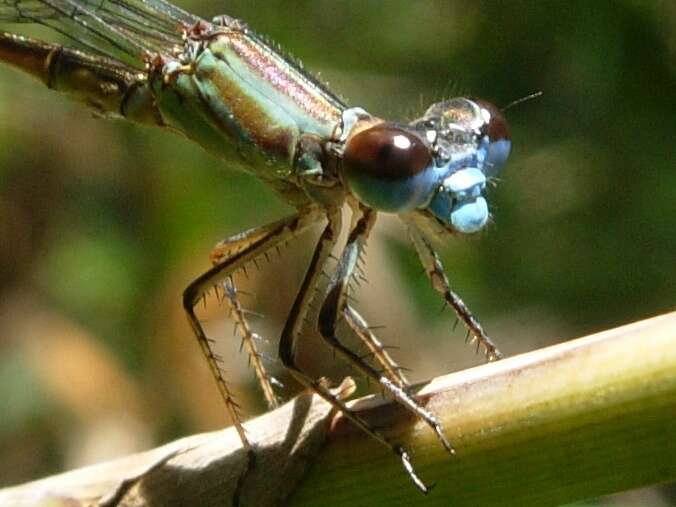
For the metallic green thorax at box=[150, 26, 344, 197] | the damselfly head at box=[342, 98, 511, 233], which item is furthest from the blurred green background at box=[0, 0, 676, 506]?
the damselfly head at box=[342, 98, 511, 233]

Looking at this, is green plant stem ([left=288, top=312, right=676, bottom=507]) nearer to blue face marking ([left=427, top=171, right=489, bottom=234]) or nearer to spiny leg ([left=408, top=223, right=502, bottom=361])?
blue face marking ([left=427, top=171, right=489, bottom=234])

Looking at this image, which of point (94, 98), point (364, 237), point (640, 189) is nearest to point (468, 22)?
point (640, 189)

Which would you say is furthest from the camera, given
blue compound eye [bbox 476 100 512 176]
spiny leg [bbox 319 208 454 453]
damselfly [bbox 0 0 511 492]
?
blue compound eye [bbox 476 100 512 176]

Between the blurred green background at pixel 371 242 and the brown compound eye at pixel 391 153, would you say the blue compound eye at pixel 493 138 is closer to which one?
the brown compound eye at pixel 391 153

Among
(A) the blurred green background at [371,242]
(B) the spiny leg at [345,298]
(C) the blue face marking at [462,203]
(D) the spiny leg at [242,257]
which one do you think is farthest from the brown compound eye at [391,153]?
(A) the blurred green background at [371,242]

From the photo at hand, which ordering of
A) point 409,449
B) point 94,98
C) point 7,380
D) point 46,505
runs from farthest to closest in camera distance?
point 7,380 → point 94,98 → point 46,505 → point 409,449

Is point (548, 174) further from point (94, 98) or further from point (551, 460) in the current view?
point (551, 460)
